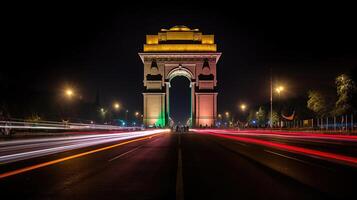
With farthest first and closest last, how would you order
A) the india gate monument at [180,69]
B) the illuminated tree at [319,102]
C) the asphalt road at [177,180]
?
1. the india gate monument at [180,69]
2. the illuminated tree at [319,102]
3. the asphalt road at [177,180]

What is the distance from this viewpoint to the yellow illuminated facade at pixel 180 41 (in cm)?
8838

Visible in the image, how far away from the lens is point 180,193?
293 inches

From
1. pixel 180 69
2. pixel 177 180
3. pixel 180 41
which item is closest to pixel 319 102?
pixel 180 69

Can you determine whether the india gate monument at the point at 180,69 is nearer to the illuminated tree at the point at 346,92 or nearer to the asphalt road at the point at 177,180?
the illuminated tree at the point at 346,92

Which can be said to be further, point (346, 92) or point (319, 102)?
point (319, 102)

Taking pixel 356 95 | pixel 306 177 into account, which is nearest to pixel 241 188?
pixel 306 177

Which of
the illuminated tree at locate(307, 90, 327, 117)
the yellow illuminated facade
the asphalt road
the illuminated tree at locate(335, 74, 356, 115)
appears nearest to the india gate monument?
the yellow illuminated facade

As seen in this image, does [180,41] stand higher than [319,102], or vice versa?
[180,41]

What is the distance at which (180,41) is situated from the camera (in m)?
89.5

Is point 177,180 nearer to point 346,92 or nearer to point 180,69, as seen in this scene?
point 346,92

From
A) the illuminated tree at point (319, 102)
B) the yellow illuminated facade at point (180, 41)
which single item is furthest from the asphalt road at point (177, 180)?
the yellow illuminated facade at point (180, 41)

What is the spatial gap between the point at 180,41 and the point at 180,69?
244 inches

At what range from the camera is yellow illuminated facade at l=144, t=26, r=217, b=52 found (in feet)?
290

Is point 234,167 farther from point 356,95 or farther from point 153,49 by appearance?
point 153,49
